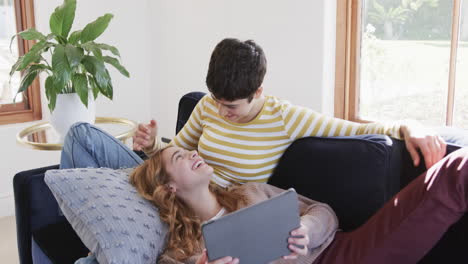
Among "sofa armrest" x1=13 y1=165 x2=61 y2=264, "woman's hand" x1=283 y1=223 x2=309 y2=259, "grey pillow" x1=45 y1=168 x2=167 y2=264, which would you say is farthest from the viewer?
"sofa armrest" x1=13 y1=165 x2=61 y2=264

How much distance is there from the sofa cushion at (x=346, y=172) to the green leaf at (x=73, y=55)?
96 cm

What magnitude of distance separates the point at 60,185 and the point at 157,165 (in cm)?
29

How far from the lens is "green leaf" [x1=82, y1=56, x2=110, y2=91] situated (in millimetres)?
2137

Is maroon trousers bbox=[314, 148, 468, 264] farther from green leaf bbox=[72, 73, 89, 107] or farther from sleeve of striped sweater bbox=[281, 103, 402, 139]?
green leaf bbox=[72, 73, 89, 107]

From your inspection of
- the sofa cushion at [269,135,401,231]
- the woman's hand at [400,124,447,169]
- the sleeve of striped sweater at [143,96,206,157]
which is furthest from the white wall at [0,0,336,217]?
the woman's hand at [400,124,447,169]

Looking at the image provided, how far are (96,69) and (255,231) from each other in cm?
124

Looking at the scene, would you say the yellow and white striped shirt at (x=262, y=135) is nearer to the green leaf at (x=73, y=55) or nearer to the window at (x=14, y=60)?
the green leaf at (x=73, y=55)

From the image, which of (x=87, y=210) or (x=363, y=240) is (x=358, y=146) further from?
(x=87, y=210)

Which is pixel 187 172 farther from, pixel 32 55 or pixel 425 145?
pixel 32 55

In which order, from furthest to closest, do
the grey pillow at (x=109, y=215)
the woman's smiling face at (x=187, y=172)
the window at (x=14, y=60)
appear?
the window at (x=14, y=60) < the woman's smiling face at (x=187, y=172) < the grey pillow at (x=109, y=215)

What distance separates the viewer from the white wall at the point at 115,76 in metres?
2.98

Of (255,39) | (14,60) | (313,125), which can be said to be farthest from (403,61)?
(14,60)

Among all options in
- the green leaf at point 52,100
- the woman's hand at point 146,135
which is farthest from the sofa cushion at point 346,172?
the green leaf at point 52,100

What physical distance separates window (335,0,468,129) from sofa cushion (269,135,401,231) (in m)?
0.94
